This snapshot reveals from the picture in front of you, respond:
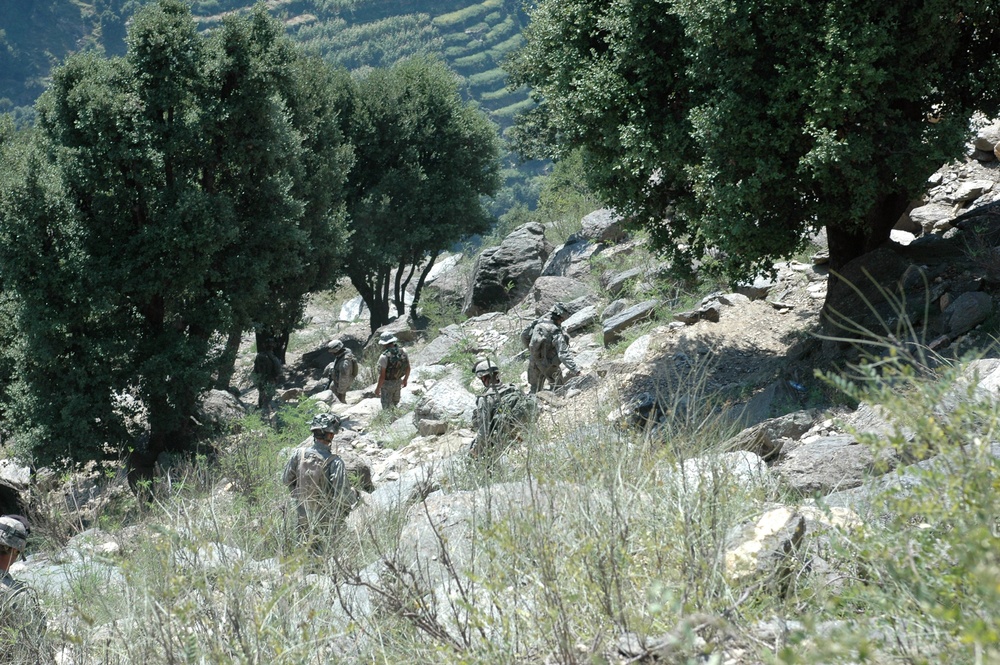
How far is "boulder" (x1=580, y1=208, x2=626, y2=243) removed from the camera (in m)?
20.2

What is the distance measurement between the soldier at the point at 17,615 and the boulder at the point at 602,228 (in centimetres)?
1540

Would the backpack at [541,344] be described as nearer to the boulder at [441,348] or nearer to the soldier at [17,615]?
the boulder at [441,348]

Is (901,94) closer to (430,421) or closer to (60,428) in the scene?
(430,421)

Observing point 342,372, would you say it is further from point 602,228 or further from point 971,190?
point 971,190

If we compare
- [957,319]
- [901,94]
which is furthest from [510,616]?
[901,94]

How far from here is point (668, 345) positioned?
12820mm

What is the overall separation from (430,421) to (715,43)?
5827 mm

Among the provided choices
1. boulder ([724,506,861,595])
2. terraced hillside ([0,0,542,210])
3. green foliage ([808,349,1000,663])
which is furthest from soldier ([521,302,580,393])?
terraced hillside ([0,0,542,210])

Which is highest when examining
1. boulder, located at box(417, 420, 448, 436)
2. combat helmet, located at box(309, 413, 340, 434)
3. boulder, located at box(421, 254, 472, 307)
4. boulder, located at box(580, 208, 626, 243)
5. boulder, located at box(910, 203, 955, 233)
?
combat helmet, located at box(309, 413, 340, 434)

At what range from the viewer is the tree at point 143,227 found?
14.1m

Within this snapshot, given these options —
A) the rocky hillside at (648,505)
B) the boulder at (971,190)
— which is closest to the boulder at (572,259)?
the rocky hillside at (648,505)

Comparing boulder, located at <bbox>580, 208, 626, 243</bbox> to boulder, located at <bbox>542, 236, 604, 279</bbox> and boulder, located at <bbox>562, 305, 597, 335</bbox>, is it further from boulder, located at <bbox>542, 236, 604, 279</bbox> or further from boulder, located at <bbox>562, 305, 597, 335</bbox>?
boulder, located at <bbox>562, 305, 597, 335</bbox>

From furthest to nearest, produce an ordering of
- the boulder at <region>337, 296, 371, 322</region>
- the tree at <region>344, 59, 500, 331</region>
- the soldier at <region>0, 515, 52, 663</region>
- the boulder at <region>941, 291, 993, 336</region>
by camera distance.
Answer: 1. the boulder at <region>337, 296, 371, 322</region>
2. the tree at <region>344, 59, 500, 331</region>
3. the boulder at <region>941, 291, 993, 336</region>
4. the soldier at <region>0, 515, 52, 663</region>

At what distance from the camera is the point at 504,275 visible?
71.1 feet
